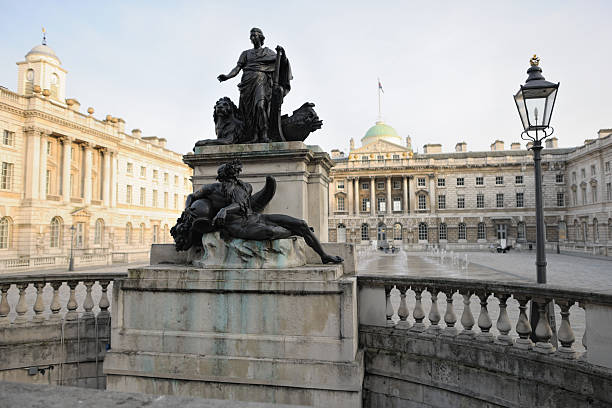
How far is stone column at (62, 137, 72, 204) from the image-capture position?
41.9 meters

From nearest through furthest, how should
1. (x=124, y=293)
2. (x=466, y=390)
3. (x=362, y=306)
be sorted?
(x=466, y=390)
(x=124, y=293)
(x=362, y=306)

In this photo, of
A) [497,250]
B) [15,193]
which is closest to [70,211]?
[15,193]

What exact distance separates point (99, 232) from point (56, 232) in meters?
6.68

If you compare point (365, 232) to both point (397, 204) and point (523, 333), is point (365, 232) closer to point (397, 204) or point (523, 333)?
point (397, 204)

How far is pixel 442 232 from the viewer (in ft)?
247

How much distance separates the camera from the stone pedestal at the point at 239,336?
4184 millimetres

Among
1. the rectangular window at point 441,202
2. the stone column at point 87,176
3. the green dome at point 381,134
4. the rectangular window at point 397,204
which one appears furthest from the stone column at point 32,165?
the green dome at point 381,134

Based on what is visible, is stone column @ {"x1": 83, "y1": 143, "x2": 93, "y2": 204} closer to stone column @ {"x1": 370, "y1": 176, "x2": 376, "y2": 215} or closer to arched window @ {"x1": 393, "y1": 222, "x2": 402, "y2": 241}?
stone column @ {"x1": 370, "y1": 176, "x2": 376, "y2": 215}

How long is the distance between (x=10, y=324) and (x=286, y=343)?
3.87 metres

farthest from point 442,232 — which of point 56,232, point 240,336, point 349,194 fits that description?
point 240,336

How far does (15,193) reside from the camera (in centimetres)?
3688

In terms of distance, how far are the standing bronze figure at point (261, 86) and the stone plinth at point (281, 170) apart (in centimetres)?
35

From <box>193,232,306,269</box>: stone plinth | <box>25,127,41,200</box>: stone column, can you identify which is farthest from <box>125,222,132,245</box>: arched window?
<box>193,232,306,269</box>: stone plinth

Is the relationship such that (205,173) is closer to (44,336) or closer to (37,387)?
(44,336)
